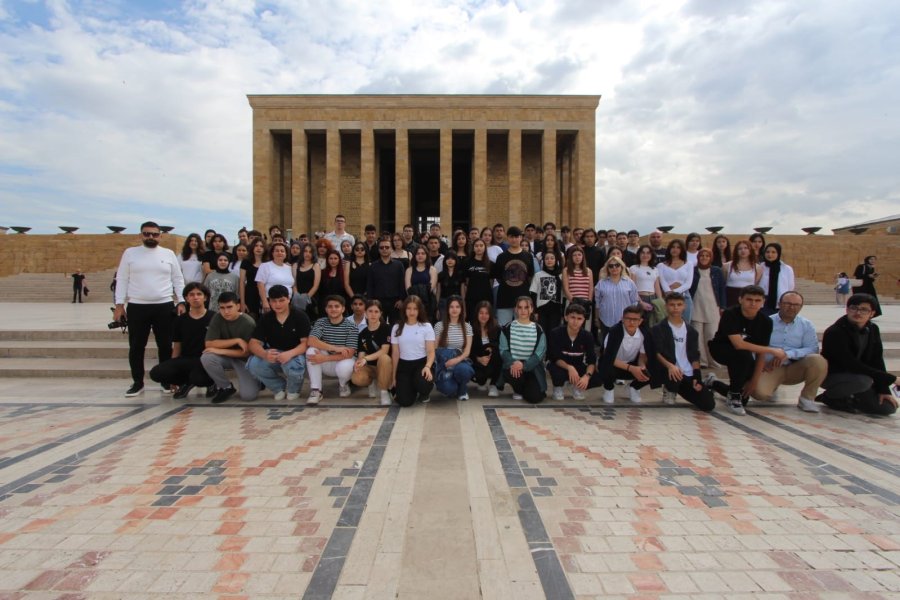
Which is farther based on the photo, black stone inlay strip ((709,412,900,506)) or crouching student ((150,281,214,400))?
crouching student ((150,281,214,400))

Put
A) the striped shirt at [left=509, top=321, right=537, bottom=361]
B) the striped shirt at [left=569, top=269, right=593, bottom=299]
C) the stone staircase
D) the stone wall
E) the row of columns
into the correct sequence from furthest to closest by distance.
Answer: the stone wall → the row of columns → the stone staircase → the striped shirt at [left=569, top=269, right=593, bottom=299] → the striped shirt at [left=509, top=321, right=537, bottom=361]

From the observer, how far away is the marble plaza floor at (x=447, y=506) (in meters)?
2.27

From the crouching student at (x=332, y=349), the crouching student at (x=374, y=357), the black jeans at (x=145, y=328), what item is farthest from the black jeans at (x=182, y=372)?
the crouching student at (x=374, y=357)

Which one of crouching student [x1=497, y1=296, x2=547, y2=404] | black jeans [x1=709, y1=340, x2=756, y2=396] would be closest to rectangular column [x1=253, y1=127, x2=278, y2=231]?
crouching student [x1=497, y1=296, x2=547, y2=404]

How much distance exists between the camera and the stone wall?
24.8 m

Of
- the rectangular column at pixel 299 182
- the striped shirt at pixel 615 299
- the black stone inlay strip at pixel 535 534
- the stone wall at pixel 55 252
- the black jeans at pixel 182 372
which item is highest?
the rectangular column at pixel 299 182

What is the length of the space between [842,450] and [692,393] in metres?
1.42

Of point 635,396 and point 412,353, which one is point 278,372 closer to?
point 412,353

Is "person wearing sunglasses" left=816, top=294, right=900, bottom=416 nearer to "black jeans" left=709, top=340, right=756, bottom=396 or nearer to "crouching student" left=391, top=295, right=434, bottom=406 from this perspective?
"black jeans" left=709, top=340, right=756, bottom=396

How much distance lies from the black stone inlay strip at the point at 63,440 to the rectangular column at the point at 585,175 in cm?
2199

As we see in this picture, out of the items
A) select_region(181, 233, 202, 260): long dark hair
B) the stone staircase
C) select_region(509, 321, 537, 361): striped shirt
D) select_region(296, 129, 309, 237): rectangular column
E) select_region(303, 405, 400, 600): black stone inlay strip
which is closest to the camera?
select_region(303, 405, 400, 600): black stone inlay strip

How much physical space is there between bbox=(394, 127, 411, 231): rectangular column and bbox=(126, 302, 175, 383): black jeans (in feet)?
61.5

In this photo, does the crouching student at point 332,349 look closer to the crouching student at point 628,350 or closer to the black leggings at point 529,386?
the black leggings at point 529,386

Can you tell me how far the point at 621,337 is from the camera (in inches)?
216
